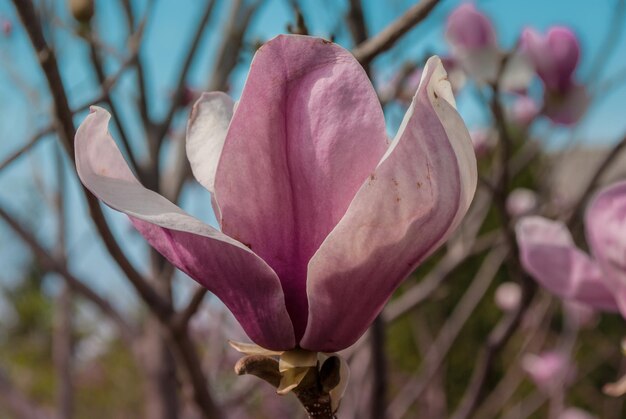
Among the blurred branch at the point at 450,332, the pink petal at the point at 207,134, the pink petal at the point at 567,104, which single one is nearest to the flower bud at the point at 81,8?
the pink petal at the point at 207,134

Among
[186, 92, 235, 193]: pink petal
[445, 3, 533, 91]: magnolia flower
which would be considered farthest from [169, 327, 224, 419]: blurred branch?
[445, 3, 533, 91]: magnolia flower

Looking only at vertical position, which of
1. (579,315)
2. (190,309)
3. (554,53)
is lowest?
(579,315)

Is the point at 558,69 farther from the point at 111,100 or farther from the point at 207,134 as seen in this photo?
the point at 207,134

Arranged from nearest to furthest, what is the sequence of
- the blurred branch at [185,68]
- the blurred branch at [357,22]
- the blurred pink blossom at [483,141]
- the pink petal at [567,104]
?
the blurred branch at [357,22], the blurred branch at [185,68], the pink petal at [567,104], the blurred pink blossom at [483,141]

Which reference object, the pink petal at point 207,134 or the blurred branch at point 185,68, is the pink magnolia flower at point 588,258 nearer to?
the pink petal at point 207,134

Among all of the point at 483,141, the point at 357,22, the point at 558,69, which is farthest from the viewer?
the point at 483,141

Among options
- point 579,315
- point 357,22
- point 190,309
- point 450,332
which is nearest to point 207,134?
point 190,309
